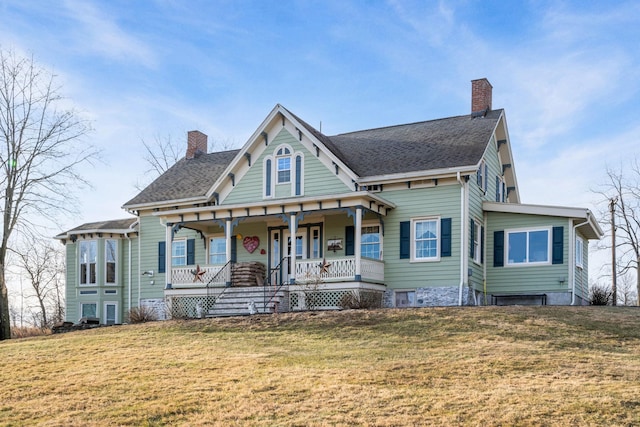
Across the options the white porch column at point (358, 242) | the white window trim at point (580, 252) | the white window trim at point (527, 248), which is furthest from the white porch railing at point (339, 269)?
the white window trim at point (580, 252)

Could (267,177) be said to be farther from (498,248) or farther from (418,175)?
(498,248)

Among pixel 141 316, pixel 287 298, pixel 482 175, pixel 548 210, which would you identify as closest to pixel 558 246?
pixel 548 210

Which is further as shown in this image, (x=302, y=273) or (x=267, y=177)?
(x=267, y=177)

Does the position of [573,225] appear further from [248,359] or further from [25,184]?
[25,184]

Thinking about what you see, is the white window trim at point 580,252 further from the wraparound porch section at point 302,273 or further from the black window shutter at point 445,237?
the wraparound porch section at point 302,273

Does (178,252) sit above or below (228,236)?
below

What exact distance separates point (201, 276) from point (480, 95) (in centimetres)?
1199

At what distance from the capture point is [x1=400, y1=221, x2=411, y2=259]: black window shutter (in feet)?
78.7

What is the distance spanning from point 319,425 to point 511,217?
1511cm

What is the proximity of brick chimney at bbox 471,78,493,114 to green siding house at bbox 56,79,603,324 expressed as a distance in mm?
54

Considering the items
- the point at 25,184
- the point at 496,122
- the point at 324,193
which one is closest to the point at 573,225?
the point at 496,122

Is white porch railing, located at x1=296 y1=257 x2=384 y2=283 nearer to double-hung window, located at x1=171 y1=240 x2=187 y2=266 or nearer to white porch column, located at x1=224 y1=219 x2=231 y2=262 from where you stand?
white porch column, located at x1=224 y1=219 x2=231 y2=262

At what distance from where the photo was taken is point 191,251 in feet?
92.6

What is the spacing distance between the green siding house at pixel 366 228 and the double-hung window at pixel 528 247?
44 mm
